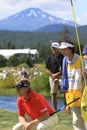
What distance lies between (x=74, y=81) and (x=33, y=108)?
999 mm

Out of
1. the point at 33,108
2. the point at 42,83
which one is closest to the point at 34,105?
the point at 33,108

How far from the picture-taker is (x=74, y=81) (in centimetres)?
701

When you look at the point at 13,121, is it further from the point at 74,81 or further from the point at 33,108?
the point at 33,108

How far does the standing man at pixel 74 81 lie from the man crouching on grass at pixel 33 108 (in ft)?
1.75

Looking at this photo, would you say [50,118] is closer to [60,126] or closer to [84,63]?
[84,63]

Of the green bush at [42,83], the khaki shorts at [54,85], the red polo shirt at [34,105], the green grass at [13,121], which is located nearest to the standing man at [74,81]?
the red polo shirt at [34,105]

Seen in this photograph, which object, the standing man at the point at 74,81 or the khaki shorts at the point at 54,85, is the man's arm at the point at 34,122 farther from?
the khaki shorts at the point at 54,85

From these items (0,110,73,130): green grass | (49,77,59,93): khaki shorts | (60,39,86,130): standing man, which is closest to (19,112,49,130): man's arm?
(60,39,86,130): standing man

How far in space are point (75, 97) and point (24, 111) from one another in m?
0.89

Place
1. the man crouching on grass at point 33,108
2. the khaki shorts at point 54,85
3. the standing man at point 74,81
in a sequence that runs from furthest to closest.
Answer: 1. the khaki shorts at point 54,85
2. the standing man at point 74,81
3. the man crouching on grass at point 33,108

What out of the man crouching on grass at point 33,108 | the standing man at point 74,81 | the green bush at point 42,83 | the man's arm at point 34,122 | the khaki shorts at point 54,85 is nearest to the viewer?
the man crouching on grass at point 33,108

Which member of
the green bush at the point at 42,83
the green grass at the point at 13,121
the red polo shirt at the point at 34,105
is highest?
the red polo shirt at the point at 34,105

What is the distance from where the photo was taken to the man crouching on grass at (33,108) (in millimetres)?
6170

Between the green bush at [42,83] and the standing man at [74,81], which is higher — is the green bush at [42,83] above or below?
below
